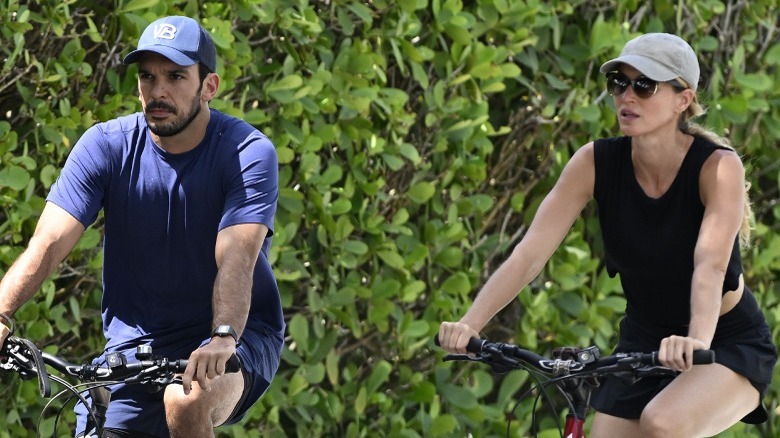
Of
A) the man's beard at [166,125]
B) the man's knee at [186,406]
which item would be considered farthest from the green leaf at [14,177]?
the man's knee at [186,406]

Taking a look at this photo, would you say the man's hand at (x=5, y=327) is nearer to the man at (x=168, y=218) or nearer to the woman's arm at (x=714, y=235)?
the man at (x=168, y=218)

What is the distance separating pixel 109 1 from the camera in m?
5.28

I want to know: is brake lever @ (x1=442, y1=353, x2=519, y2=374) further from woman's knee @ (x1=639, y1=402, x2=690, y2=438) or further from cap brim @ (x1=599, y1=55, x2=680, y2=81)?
cap brim @ (x1=599, y1=55, x2=680, y2=81)

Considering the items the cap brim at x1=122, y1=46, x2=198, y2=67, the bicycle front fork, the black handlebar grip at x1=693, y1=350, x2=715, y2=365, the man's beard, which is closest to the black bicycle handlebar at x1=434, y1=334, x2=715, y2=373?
the black handlebar grip at x1=693, y1=350, x2=715, y2=365

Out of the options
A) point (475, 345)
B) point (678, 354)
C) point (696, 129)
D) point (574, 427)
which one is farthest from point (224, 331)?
point (696, 129)

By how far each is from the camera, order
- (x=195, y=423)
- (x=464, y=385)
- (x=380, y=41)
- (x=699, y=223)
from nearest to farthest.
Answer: (x=195, y=423) → (x=699, y=223) → (x=380, y=41) → (x=464, y=385)

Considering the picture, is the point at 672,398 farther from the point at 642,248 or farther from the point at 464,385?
the point at 464,385

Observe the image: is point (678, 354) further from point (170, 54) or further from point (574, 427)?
point (170, 54)

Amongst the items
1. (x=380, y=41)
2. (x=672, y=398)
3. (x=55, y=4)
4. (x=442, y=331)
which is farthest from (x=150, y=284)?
(x=380, y=41)

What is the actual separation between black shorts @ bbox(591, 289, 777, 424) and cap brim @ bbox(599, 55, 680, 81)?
75 cm

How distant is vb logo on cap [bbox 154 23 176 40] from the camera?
4223mm

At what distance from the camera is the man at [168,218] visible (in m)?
4.22

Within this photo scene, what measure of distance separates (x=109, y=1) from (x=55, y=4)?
0.83 ft

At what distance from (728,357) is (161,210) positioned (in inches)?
69.2
